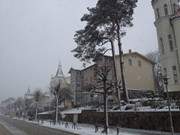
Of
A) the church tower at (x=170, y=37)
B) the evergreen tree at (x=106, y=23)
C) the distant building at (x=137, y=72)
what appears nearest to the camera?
the church tower at (x=170, y=37)

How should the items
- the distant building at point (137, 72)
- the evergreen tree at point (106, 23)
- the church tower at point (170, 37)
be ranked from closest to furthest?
the church tower at point (170, 37) < the evergreen tree at point (106, 23) < the distant building at point (137, 72)

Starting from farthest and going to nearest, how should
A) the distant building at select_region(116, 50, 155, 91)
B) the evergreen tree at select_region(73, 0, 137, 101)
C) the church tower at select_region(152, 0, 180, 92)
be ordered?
the distant building at select_region(116, 50, 155, 91) < the evergreen tree at select_region(73, 0, 137, 101) < the church tower at select_region(152, 0, 180, 92)

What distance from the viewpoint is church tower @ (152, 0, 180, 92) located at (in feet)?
108

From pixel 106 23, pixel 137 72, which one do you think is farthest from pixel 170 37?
pixel 137 72

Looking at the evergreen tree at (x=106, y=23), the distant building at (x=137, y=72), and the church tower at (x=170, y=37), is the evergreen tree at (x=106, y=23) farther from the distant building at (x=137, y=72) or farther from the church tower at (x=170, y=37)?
the distant building at (x=137, y=72)

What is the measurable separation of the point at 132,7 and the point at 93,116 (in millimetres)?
15941

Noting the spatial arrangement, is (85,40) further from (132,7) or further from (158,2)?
(158,2)

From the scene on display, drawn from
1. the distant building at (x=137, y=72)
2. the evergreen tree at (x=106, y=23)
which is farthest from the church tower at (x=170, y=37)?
the distant building at (x=137, y=72)

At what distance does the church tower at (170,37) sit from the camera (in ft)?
108

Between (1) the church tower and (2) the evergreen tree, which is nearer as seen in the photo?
(1) the church tower

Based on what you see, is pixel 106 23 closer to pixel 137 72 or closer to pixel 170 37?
pixel 170 37

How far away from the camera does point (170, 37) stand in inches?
1352

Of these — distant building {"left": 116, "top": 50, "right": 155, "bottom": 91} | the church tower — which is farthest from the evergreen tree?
distant building {"left": 116, "top": 50, "right": 155, "bottom": 91}

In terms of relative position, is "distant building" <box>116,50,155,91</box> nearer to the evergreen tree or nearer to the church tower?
the evergreen tree
